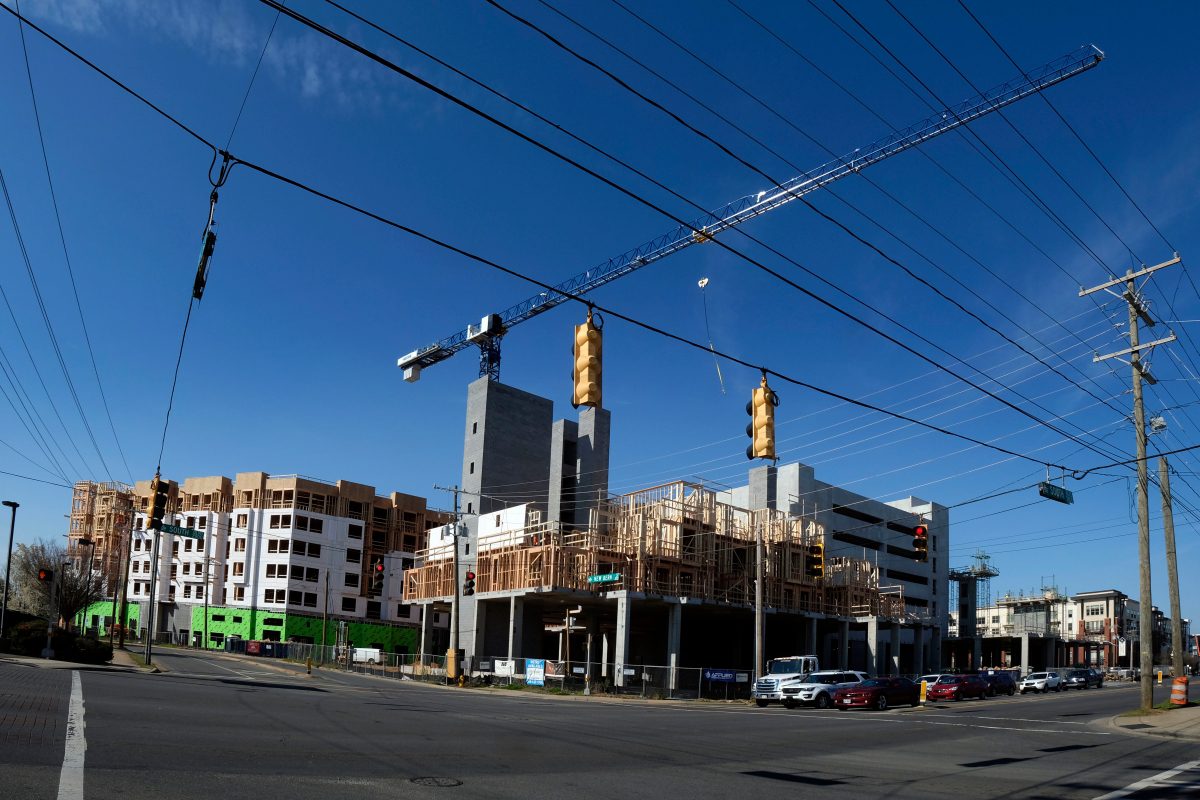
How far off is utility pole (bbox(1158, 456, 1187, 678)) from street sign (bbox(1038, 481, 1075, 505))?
393 inches

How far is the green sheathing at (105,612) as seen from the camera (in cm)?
10919

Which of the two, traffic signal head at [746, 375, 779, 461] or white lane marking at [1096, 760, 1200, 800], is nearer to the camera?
white lane marking at [1096, 760, 1200, 800]

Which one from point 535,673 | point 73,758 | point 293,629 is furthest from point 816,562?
point 293,629

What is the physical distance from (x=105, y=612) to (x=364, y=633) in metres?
36.0

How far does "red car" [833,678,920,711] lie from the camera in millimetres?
38469

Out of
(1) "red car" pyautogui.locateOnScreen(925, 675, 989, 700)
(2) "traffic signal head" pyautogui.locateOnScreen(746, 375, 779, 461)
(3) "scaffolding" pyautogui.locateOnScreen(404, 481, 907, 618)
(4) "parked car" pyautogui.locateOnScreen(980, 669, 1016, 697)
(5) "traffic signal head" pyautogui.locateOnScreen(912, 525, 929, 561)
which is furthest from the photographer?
(4) "parked car" pyautogui.locateOnScreen(980, 669, 1016, 697)

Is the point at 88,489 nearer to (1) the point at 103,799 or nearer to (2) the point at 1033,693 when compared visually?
(2) the point at 1033,693

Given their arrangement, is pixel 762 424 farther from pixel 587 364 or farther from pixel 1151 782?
pixel 1151 782

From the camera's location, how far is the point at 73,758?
1164cm

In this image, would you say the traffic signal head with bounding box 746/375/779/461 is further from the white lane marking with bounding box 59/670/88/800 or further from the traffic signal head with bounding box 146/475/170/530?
the traffic signal head with bounding box 146/475/170/530

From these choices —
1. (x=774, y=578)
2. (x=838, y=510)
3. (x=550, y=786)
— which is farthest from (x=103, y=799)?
(x=838, y=510)

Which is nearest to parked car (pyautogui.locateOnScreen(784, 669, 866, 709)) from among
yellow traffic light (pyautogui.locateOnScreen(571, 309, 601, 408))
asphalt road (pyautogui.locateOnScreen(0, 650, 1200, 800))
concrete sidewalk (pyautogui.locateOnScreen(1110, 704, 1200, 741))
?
concrete sidewalk (pyautogui.locateOnScreen(1110, 704, 1200, 741))

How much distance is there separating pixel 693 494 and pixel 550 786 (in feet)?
159

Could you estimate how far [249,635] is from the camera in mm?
96812
